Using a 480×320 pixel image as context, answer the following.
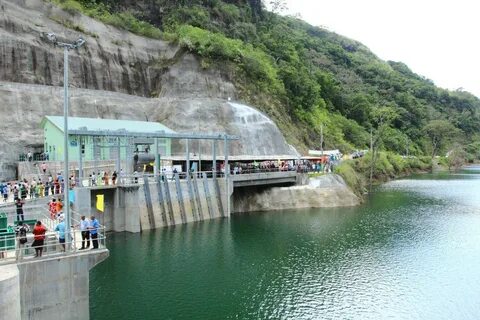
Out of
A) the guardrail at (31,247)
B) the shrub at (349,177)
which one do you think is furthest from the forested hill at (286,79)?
the guardrail at (31,247)

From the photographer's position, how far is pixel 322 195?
61031 mm

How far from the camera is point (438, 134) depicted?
158 meters

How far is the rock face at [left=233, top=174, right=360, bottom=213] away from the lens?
196 feet

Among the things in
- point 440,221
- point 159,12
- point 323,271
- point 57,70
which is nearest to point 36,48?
point 57,70

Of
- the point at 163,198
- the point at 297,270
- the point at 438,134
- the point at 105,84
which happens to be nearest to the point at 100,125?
the point at 163,198

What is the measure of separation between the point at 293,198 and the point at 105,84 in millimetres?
37817

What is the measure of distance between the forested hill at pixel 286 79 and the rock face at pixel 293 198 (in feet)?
83.4

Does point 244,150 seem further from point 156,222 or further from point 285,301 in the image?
point 285,301

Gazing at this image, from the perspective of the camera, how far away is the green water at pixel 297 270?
85.7 ft

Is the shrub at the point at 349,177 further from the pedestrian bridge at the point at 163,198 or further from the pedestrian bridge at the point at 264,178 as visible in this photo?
the pedestrian bridge at the point at 163,198

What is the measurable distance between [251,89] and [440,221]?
4664cm

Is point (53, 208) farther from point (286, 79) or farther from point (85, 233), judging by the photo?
point (286, 79)

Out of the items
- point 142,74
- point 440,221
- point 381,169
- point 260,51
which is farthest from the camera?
point 260,51

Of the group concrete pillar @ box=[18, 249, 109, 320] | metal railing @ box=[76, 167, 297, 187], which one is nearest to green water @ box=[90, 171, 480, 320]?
concrete pillar @ box=[18, 249, 109, 320]
